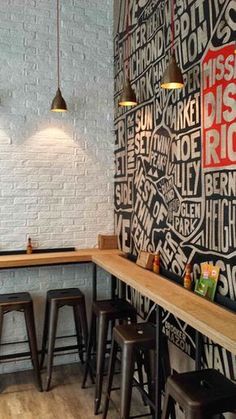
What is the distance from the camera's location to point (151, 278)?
2.57 meters

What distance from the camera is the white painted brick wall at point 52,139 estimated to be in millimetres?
3559

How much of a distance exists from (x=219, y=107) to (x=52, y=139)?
1947 millimetres

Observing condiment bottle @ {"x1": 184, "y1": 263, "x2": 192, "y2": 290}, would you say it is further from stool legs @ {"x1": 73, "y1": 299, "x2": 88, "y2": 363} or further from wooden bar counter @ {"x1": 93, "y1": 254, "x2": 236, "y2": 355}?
stool legs @ {"x1": 73, "y1": 299, "x2": 88, "y2": 363}

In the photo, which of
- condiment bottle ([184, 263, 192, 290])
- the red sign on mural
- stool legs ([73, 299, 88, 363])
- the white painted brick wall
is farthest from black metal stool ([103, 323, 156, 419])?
the white painted brick wall

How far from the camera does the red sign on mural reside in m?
2.04

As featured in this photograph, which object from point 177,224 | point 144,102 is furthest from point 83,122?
point 177,224

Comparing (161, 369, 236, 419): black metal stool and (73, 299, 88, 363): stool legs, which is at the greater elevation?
(161, 369, 236, 419): black metal stool

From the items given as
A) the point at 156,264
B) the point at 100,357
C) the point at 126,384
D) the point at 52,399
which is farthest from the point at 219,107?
the point at 52,399

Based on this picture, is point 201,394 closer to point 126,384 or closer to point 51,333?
point 126,384

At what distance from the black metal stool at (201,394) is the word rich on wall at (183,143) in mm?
286

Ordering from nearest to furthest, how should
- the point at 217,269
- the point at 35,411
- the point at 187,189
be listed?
the point at 217,269 < the point at 187,189 < the point at 35,411

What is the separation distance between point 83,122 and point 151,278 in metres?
1.86

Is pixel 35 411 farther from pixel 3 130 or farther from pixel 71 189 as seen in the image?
pixel 3 130

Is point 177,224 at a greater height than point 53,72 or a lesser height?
lesser
